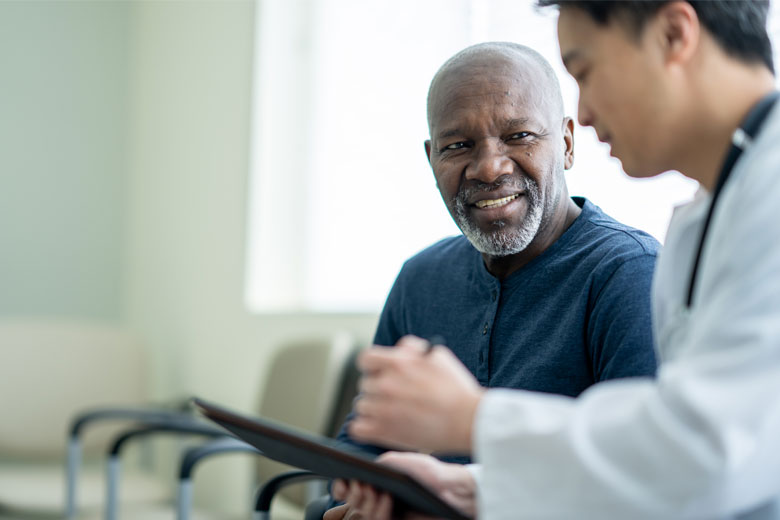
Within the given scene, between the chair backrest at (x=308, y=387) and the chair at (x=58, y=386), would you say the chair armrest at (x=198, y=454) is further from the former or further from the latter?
the chair at (x=58, y=386)

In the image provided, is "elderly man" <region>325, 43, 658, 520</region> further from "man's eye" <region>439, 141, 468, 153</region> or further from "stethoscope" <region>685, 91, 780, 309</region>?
"stethoscope" <region>685, 91, 780, 309</region>

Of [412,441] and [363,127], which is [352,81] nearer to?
[363,127]

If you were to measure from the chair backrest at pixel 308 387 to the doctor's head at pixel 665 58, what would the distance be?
1793 mm

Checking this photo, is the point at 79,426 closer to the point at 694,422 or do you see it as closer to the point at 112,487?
the point at 112,487

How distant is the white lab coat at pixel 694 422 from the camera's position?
67 centimetres

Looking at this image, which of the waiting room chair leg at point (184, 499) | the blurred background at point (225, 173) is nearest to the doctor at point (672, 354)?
the blurred background at point (225, 173)

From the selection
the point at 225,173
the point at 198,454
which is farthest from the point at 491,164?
the point at 225,173

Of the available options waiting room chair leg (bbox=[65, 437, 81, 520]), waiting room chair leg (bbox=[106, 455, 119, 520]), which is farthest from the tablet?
waiting room chair leg (bbox=[65, 437, 81, 520])

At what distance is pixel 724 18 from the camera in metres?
0.79

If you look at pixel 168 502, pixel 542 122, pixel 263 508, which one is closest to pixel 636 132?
pixel 542 122

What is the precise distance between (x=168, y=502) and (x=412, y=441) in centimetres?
242

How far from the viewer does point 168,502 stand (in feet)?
9.71

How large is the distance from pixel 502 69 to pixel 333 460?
74 centimetres

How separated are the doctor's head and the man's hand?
47 cm
